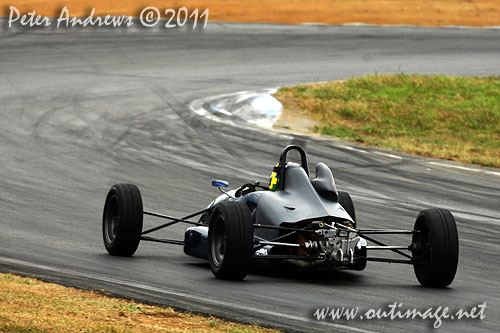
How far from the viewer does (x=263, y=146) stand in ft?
66.1

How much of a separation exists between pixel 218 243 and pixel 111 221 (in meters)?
1.93

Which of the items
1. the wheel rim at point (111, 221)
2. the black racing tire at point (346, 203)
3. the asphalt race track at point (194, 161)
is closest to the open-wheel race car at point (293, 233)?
the wheel rim at point (111, 221)

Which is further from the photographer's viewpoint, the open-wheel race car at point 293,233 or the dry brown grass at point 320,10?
the dry brown grass at point 320,10

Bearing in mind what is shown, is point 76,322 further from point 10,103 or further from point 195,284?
point 10,103

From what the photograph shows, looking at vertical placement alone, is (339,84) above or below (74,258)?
above

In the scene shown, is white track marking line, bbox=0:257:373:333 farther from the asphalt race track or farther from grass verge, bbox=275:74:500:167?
grass verge, bbox=275:74:500:167

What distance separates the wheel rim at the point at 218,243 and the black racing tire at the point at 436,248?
2006 mm

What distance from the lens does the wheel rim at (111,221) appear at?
36.7 feet

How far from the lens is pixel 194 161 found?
18.5 m

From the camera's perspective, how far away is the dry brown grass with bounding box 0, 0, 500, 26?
116ft

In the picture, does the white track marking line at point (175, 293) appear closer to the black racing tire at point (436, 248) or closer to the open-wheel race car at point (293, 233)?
the open-wheel race car at point (293, 233)

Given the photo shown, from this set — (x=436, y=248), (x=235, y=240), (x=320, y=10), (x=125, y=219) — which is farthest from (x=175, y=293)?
(x=320, y=10)

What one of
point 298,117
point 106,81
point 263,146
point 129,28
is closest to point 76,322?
point 263,146

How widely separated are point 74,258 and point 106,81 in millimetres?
16449
